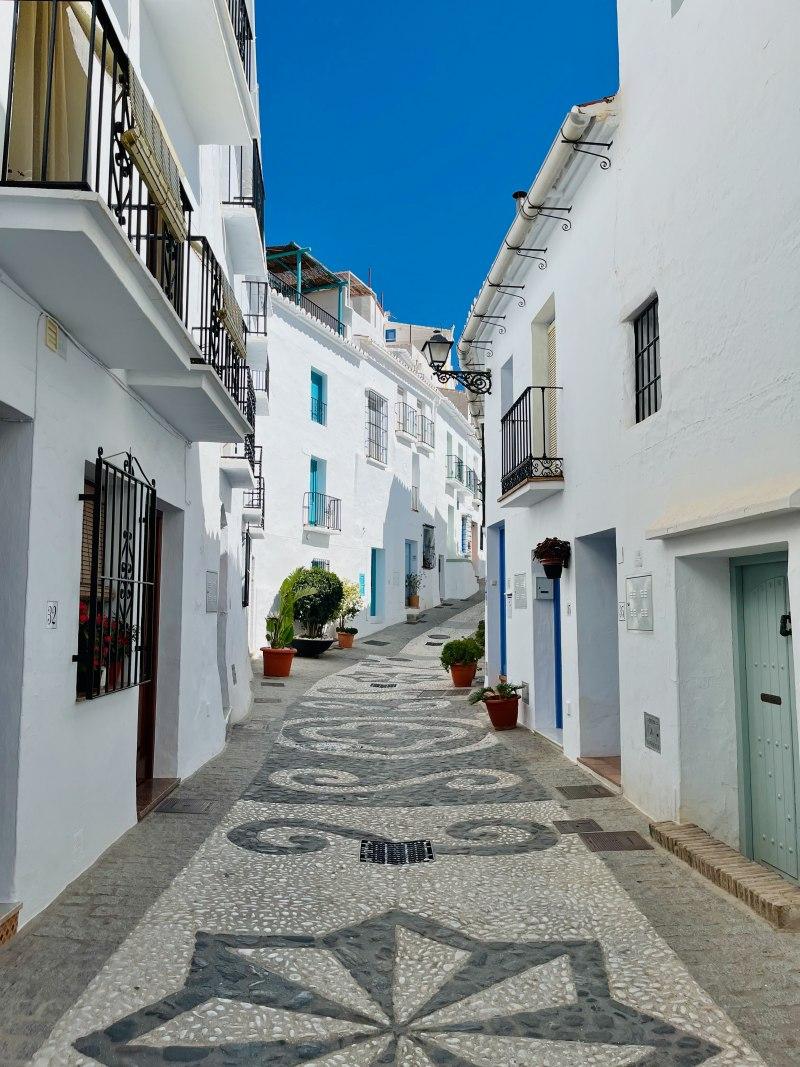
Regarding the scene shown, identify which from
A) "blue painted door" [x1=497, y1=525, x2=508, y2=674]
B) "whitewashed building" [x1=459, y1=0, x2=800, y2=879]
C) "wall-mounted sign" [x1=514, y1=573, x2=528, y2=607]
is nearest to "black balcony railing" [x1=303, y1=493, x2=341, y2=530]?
"blue painted door" [x1=497, y1=525, x2=508, y2=674]

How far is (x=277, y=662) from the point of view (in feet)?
49.2

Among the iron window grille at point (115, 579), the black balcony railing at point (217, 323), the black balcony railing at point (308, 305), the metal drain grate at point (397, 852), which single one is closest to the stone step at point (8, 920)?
the iron window grille at point (115, 579)

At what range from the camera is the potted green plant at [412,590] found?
2625cm

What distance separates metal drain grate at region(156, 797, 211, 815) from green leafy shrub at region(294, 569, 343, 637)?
11.3 metres

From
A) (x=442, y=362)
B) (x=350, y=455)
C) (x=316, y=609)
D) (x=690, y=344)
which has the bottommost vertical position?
(x=316, y=609)

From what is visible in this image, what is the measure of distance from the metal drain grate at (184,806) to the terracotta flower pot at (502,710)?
4.43 metres

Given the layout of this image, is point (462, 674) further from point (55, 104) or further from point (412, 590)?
point (412, 590)

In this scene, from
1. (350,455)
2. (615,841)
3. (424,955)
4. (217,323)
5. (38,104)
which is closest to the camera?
(424,955)

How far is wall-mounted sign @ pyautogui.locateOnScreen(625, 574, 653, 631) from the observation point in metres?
6.26

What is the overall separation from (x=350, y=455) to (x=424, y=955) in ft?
61.6

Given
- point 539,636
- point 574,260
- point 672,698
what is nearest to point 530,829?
point 672,698

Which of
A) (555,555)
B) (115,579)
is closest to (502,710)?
(555,555)

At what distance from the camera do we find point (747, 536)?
4.72m

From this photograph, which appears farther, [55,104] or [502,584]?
[502,584]
